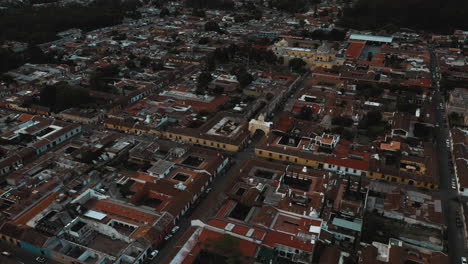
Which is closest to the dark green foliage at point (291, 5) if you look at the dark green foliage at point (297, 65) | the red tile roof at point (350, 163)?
the dark green foliage at point (297, 65)

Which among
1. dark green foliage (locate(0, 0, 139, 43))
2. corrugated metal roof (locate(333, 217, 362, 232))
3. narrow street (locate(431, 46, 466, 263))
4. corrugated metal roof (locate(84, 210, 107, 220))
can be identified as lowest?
narrow street (locate(431, 46, 466, 263))

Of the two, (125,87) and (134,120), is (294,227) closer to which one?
(134,120)

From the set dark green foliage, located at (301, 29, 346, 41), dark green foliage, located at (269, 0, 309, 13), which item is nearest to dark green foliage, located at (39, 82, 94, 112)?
dark green foliage, located at (301, 29, 346, 41)

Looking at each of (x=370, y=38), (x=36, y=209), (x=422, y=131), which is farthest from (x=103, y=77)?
(x=370, y=38)

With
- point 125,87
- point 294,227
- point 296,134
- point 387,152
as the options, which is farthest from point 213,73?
point 294,227

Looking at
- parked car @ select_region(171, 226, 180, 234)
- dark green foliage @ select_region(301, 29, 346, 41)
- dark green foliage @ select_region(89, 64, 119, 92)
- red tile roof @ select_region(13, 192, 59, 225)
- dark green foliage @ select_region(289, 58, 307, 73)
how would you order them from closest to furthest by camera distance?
red tile roof @ select_region(13, 192, 59, 225) → parked car @ select_region(171, 226, 180, 234) → dark green foliage @ select_region(89, 64, 119, 92) → dark green foliage @ select_region(289, 58, 307, 73) → dark green foliage @ select_region(301, 29, 346, 41)

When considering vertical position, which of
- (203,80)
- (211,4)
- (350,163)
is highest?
(211,4)

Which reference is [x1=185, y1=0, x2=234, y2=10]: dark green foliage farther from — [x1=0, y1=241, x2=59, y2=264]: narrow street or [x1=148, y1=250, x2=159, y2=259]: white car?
[x1=0, y1=241, x2=59, y2=264]: narrow street

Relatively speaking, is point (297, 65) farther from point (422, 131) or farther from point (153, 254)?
point (153, 254)
